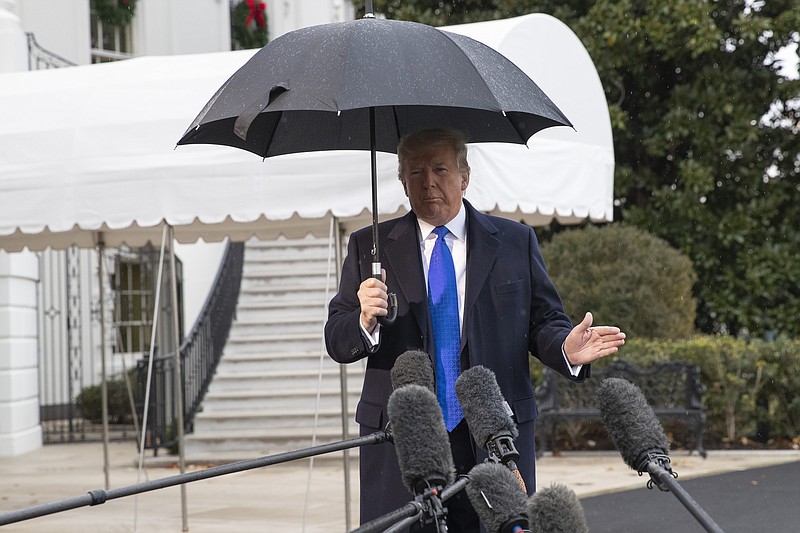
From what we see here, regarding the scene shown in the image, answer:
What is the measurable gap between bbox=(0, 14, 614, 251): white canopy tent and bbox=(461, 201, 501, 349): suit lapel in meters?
3.13

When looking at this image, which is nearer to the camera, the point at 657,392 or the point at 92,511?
the point at 92,511

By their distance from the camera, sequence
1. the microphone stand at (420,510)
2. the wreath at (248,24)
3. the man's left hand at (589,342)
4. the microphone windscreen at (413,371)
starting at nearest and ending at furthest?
1. the microphone stand at (420,510)
2. the microphone windscreen at (413,371)
3. the man's left hand at (589,342)
4. the wreath at (248,24)

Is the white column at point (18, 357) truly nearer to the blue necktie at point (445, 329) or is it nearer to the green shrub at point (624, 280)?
the green shrub at point (624, 280)

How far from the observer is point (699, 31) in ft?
53.6

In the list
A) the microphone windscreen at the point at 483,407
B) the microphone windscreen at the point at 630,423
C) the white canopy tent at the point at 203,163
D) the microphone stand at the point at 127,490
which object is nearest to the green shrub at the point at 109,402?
the white canopy tent at the point at 203,163

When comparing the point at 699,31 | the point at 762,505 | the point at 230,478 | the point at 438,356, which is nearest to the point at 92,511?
the point at 230,478

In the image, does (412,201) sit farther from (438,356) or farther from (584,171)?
(584,171)

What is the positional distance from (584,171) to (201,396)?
7701 mm

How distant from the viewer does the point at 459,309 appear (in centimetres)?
370

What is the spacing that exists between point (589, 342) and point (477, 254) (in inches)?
21.9

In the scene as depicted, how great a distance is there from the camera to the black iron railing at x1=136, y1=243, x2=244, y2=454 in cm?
1377

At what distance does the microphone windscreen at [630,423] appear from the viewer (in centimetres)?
260

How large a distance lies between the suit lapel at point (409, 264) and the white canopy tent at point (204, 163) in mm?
3103

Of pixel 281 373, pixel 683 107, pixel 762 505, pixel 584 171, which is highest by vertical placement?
pixel 683 107
